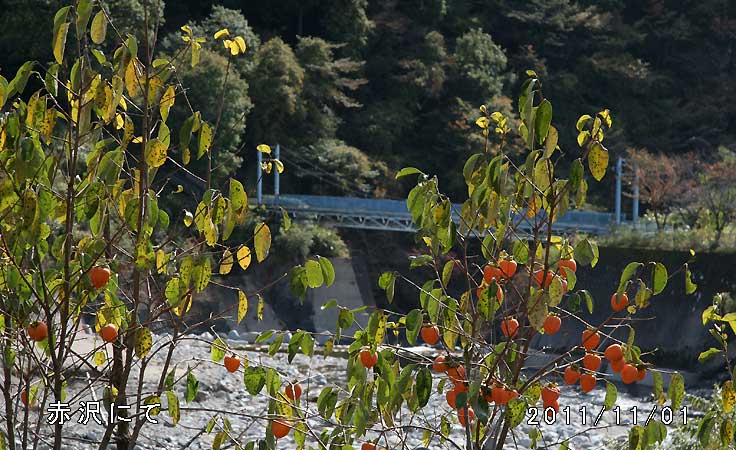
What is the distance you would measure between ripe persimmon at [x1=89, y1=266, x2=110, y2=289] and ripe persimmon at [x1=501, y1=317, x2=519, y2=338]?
3.20 feet

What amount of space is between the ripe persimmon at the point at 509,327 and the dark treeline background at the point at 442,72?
2177 centimetres

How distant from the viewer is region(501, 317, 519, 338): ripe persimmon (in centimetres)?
288

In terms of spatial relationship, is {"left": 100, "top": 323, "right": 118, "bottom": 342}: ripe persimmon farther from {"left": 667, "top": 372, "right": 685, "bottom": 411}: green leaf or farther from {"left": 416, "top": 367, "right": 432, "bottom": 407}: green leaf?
{"left": 667, "top": 372, "right": 685, "bottom": 411}: green leaf

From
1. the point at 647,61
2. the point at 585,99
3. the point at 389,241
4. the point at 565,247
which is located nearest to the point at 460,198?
the point at 389,241

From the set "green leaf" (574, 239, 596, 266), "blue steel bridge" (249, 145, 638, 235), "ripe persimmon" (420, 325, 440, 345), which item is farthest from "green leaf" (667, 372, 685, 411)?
"blue steel bridge" (249, 145, 638, 235)

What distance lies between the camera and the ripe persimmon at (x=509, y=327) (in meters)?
2.88

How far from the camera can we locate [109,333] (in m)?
2.87

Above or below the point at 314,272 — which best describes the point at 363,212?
below

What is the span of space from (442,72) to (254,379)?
26.2 metres

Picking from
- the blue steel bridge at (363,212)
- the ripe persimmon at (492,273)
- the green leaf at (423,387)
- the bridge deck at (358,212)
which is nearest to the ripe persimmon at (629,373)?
the ripe persimmon at (492,273)

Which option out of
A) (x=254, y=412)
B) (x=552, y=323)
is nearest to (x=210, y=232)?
(x=552, y=323)

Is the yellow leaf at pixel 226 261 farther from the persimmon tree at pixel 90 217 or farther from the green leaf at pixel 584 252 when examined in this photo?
the green leaf at pixel 584 252

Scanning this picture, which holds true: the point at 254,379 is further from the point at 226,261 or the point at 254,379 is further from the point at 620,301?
the point at 620,301

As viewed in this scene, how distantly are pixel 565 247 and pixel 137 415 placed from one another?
3.79ft
